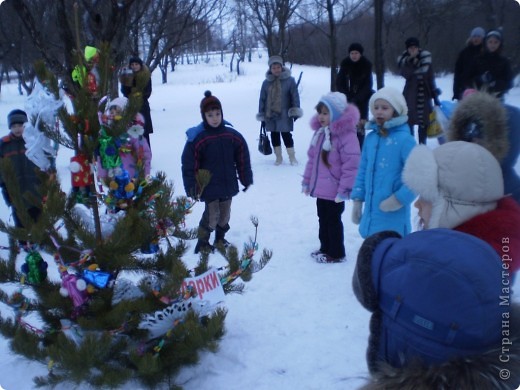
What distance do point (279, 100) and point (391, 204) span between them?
4.95m

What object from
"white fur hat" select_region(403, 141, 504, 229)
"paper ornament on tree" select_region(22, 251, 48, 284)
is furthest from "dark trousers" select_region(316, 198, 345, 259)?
"paper ornament on tree" select_region(22, 251, 48, 284)

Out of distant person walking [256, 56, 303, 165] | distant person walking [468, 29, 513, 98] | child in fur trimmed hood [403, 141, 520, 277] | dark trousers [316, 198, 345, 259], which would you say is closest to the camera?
child in fur trimmed hood [403, 141, 520, 277]

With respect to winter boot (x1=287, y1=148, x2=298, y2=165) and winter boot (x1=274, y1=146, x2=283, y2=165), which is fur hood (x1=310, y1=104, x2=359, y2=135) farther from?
winter boot (x1=274, y1=146, x2=283, y2=165)

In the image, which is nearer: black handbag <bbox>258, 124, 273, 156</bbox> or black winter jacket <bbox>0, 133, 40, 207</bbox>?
black winter jacket <bbox>0, 133, 40, 207</bbox>

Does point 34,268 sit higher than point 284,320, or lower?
higher

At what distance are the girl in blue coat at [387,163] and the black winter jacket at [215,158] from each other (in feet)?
4.82

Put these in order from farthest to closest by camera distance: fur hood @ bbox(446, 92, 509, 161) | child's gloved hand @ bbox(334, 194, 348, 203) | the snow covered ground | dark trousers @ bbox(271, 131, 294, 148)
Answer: dark trousers @ bbox(271, 131, 294, 148) < child's gloved hand @ bbox(334, 194, 348, 203) < the snow covered ground < fur hood @ bbox(446, 92, 509, 161)

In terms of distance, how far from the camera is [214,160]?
435cm

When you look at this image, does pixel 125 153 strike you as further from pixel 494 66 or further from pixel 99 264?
pixel 494 66

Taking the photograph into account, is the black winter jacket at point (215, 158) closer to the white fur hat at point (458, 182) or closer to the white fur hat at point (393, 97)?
the white fur hat at point (393, 97)

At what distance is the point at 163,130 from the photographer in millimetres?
13148

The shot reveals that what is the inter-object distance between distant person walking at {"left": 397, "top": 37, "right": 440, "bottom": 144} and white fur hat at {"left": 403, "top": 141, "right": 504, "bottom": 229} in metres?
6.37

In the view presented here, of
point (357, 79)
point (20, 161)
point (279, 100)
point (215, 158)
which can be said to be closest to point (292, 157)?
point (279, 100)

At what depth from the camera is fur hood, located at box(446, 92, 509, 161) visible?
2.30 meters
